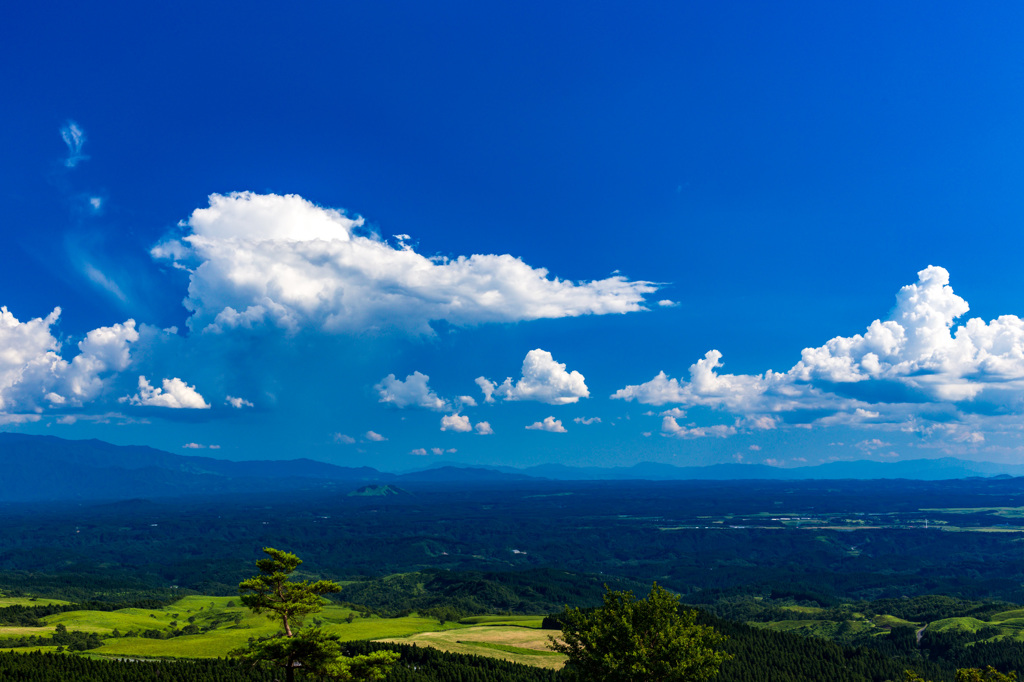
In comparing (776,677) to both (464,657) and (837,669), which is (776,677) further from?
(464,657)

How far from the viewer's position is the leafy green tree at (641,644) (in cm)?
5919

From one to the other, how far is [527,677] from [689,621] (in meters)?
97.5

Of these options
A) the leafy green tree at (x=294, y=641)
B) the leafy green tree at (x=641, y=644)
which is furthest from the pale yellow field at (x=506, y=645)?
the leafy green tree at (x=294, y=641)

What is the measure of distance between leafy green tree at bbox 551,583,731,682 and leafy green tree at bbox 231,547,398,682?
18.4 meters

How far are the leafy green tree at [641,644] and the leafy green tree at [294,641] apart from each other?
18380 millimetres

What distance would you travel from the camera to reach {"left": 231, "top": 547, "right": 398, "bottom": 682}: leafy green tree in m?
49.9

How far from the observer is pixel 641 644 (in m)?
61.0

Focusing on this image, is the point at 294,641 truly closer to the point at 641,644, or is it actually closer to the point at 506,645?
the point at 641,644

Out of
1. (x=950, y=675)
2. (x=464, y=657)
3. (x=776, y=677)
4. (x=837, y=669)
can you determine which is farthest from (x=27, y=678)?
(x=950, y=675)

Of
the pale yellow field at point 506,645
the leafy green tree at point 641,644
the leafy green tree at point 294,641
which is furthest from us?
the pale yellow field at point 506,645

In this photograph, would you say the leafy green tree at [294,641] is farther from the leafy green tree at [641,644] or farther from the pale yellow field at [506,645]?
the pale yellow field at [506,645]

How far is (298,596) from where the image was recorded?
53.9m

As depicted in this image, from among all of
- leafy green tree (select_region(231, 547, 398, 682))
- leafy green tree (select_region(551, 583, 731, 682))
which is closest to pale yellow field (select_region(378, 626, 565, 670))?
leafy green tree (select_region(551, 583, 731, 682))

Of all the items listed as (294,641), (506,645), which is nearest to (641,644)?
(294,641)
